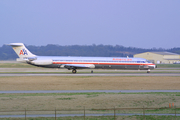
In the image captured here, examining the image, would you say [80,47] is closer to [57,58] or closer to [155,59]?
[155,59]

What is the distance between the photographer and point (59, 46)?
198250 mm

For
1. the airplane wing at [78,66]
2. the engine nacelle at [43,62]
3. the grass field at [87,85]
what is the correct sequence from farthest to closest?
the engine nacelle at [43,62] → the airplane wing at [78,66] → the grass field at [87,85]

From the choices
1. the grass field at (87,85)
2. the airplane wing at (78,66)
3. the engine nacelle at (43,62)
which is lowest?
the grass field at (87,85)

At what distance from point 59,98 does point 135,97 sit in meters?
7.17

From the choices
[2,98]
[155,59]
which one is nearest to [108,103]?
[2,98]

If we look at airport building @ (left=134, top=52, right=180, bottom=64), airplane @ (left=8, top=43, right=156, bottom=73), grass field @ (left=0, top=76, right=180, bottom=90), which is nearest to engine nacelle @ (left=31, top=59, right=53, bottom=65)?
airplane @ (left=8, top=43, right=156, bottom=73)

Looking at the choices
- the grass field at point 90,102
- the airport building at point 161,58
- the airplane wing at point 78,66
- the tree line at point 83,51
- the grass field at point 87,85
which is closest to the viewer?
the grass field at point 90,102

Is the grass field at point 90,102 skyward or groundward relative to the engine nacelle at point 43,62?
groundward

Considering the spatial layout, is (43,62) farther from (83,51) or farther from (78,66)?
(83,51)

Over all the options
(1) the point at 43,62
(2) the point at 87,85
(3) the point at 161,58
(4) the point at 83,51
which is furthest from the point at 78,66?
(4) the point at 83,51

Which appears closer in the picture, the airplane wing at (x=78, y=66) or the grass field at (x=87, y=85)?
the grass field at (x=87, y=85)

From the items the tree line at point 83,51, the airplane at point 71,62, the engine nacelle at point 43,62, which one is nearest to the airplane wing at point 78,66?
the airplane at point 71,62

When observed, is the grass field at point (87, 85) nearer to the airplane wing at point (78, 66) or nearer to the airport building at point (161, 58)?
the airplane wing at point (78, 66)

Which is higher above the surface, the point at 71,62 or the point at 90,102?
the point at 71,62
